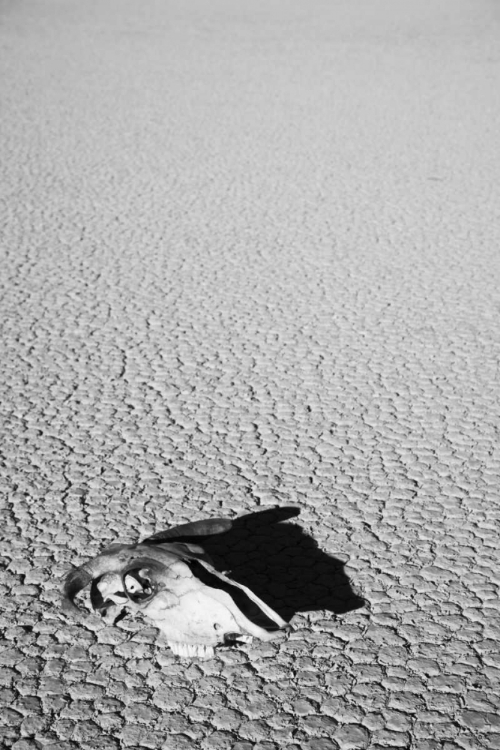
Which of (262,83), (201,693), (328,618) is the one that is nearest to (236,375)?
(328,618)

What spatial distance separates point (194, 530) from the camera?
7.93ft

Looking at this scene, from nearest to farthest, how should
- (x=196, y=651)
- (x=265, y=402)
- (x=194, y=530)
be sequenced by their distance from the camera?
(x=196, y=651) < (x=194, y=530) < (x=265, y=402)

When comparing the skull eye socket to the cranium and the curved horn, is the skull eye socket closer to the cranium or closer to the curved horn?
the cranium

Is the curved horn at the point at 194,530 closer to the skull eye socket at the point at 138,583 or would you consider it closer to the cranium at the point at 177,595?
the cranium at the point at 177,595

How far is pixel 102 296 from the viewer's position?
428 centimetres

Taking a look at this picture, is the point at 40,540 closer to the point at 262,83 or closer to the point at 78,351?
the point at 78,351

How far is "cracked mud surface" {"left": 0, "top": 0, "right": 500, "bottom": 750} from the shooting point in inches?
79.6

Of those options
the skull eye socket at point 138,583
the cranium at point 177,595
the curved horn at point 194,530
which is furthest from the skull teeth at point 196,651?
the curved horn at point 194,530

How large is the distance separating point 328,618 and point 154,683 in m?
0.46

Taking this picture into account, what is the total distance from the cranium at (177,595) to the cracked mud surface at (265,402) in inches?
2.2

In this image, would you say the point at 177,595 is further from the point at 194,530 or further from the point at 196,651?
the point at 194,530

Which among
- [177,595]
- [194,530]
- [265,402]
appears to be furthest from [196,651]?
[265,402]

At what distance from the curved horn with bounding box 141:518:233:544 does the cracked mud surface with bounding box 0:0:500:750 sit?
0.11 m

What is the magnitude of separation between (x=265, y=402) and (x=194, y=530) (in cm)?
98
